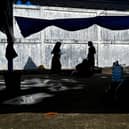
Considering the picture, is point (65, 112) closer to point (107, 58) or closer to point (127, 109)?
point (127, 109)

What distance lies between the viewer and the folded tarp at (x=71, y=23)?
34.5 ft

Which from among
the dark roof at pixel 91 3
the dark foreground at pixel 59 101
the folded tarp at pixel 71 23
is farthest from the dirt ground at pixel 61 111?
the dark roof at pixel 91 3

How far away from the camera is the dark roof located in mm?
18891

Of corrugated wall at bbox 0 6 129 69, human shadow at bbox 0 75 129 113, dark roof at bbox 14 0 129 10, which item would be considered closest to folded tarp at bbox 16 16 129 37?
human shadow at bbox 0 75 129 113

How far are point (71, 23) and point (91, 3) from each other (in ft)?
32.9

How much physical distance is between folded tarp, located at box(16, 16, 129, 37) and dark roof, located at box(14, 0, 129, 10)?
7728 mm

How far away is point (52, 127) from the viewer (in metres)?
5.86

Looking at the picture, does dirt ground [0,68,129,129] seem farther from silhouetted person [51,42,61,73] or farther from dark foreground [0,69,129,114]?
silhouetted person [51,42,61,73]

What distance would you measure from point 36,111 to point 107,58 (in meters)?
12.8

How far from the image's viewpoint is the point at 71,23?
1109cm

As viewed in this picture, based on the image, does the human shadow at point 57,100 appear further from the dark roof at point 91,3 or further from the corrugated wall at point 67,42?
the dark roof at point 91,3

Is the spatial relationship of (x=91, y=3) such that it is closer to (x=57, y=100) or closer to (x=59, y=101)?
(x=57, y=100)

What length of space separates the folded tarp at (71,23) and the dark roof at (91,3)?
773 cm

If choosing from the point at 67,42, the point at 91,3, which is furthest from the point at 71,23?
the point at 91,3
